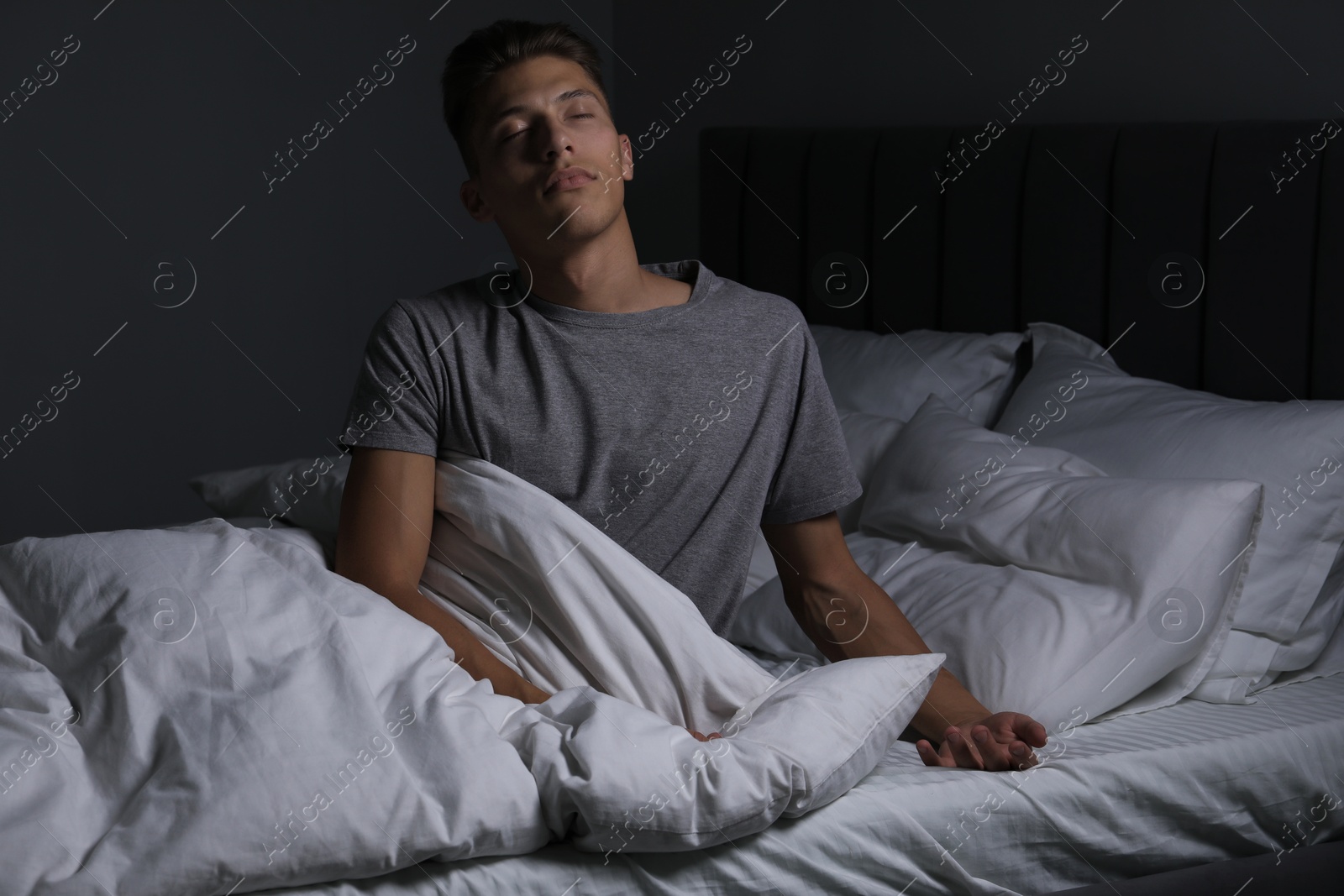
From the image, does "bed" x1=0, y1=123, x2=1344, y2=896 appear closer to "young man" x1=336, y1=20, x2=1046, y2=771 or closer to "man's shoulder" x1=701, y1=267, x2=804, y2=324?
"young man" x1=336, y1=20, x2=1046, y2=771

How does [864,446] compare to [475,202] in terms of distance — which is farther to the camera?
[864,446]

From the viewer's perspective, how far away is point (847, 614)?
4.52ft

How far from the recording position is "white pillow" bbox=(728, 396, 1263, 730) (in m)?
1.37

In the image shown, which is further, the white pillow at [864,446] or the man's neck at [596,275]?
the white pillow at [864,446]

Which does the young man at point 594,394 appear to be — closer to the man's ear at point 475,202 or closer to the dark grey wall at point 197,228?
the man's ear at point 475,202

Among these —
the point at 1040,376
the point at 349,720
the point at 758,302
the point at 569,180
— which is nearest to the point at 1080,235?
the point at 1040,376

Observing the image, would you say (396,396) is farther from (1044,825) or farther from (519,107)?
(1044,825)

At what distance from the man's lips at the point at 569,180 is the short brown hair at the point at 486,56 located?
13 centimetres

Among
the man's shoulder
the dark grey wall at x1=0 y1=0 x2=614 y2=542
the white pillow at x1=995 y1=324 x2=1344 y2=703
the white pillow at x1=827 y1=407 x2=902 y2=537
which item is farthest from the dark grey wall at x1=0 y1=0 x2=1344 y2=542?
the man's shoulder

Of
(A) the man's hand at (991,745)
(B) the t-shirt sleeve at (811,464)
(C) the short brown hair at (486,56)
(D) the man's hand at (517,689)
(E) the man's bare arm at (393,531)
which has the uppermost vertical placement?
(C) the short brown hair at (486,56)

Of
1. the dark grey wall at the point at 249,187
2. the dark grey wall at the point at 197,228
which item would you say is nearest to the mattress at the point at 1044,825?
the dark grey wall at the point at 249,187

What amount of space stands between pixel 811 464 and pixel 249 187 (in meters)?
2.36

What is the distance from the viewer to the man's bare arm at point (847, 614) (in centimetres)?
129

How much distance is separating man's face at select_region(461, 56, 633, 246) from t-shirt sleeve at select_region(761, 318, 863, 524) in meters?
0.30
